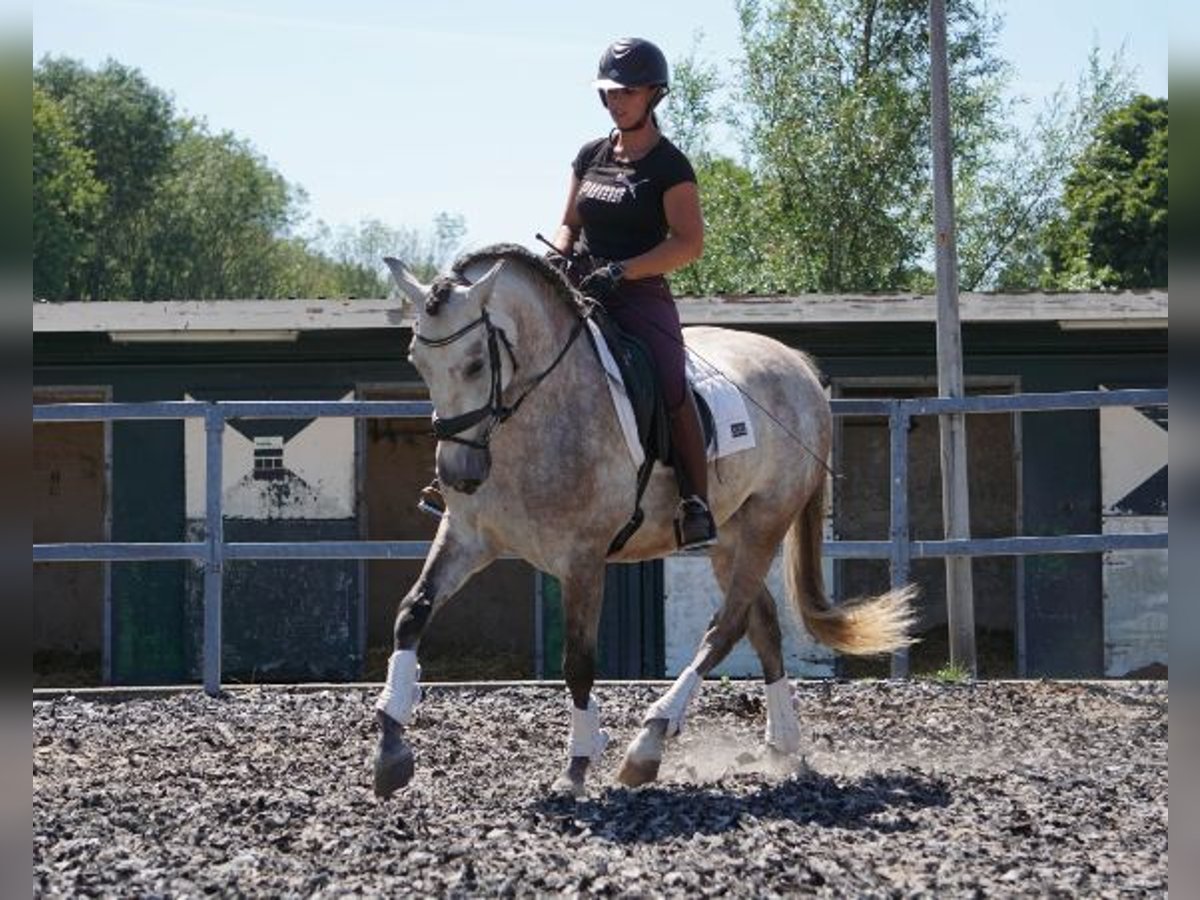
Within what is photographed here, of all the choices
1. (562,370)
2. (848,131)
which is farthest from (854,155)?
(562,370)

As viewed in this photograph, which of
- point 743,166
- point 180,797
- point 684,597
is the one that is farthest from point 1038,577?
point 743,166

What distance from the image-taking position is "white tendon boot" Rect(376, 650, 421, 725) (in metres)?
5.84

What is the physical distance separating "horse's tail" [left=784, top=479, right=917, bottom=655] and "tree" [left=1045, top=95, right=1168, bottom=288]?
22.4 meters

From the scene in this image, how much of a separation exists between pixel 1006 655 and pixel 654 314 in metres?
10.0

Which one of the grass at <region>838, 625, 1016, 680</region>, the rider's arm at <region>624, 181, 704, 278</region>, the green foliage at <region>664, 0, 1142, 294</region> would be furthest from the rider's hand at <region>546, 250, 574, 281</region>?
the green foliage at <region>664, 0, 1142, 294</region>

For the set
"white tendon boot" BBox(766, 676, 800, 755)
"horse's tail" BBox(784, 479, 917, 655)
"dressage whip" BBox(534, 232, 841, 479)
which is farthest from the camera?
"horse's tail" BBox(784, 479, 917, 655)

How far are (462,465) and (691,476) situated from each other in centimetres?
116

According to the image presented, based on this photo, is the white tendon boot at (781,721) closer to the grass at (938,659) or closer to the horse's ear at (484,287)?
the horse's ear at (484,287)

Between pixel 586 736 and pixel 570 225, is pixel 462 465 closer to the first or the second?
pixel 586 736

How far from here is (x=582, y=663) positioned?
20.0ft

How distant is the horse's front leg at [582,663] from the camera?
602cm

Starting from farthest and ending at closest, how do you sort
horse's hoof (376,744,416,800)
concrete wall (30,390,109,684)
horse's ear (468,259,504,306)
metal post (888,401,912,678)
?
concrete wall (30,390,109,684), metal post (888,401,912,678), horse's ear (468,259,504,306), horse's hoof (376,744,416,800)

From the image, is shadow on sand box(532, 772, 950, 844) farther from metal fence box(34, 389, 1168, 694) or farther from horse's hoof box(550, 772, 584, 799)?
metal fence box(34, 389, 1168, 694)

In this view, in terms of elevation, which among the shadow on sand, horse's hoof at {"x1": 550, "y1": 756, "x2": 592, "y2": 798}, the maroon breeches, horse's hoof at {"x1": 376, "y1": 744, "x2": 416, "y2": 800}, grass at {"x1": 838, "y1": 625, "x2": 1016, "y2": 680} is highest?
the maroon breeches
